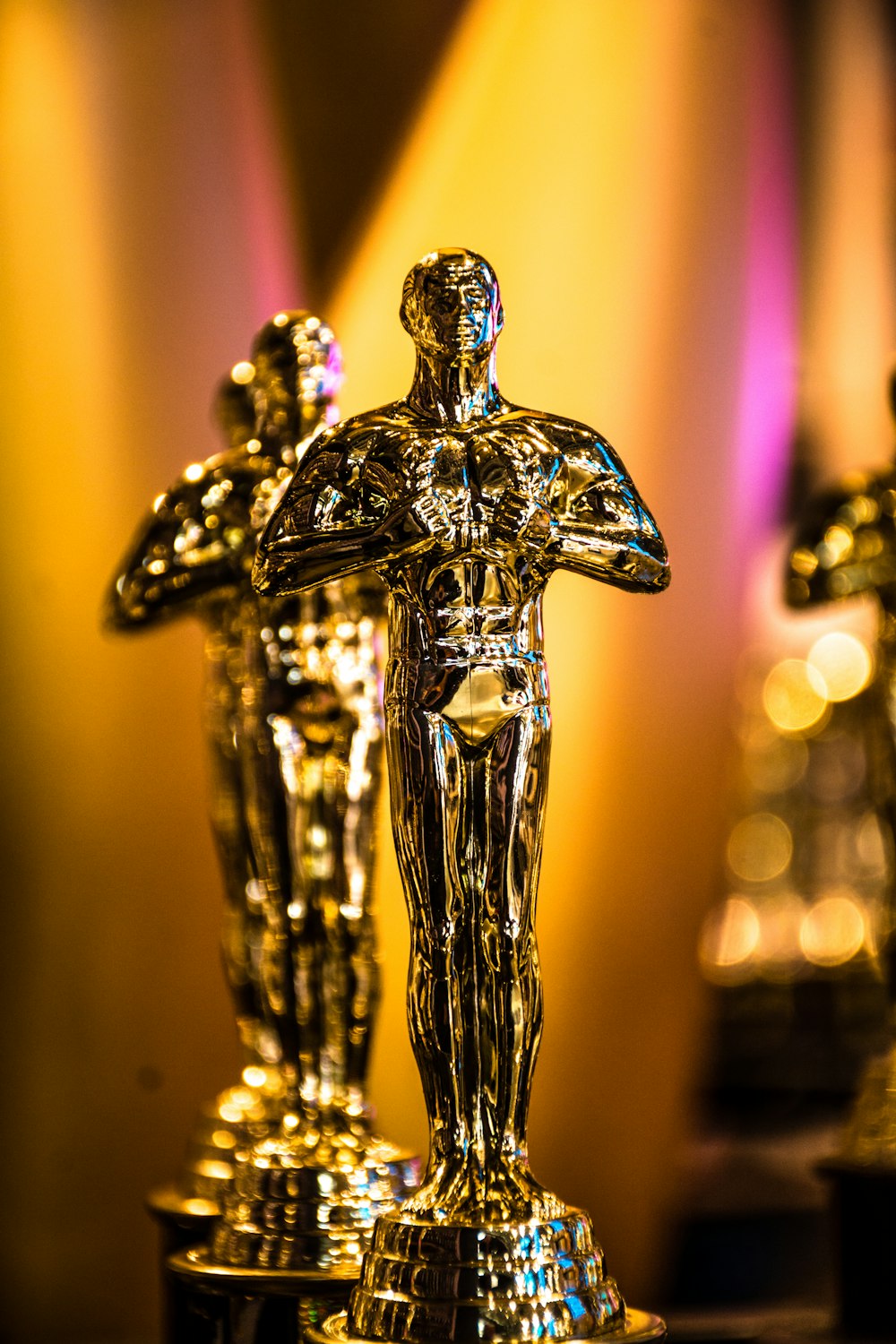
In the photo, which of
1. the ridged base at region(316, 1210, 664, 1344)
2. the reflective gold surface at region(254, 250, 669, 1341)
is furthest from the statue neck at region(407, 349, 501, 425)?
the ridged base at region(316, 1210, 664, 1344)

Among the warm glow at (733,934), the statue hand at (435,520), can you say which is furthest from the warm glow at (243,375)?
the warm glow at (733,934)

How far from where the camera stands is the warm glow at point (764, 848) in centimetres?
604

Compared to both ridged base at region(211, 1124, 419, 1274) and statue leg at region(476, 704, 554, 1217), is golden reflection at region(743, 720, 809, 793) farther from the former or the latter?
statue leg at region(476, 704, 554, 1217)

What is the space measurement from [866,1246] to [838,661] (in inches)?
119

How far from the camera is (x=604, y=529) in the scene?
240 cm

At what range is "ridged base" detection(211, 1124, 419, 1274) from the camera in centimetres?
263

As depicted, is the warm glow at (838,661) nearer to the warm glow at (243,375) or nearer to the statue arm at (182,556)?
the warm glow at (243,375)

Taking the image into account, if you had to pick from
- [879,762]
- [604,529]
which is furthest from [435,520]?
[879,762]

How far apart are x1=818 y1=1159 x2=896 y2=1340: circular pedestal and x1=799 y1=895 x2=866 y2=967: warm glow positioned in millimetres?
2675

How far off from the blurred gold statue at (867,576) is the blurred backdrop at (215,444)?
0.95 feet

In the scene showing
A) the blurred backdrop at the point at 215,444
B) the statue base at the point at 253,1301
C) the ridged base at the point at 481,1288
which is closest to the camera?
the ridged base at the point at 481,1288

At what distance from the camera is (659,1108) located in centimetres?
401

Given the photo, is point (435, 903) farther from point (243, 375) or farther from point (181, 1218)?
point (243, 375)

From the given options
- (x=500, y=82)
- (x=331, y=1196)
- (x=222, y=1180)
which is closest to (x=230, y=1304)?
(x=331, y=1196)
